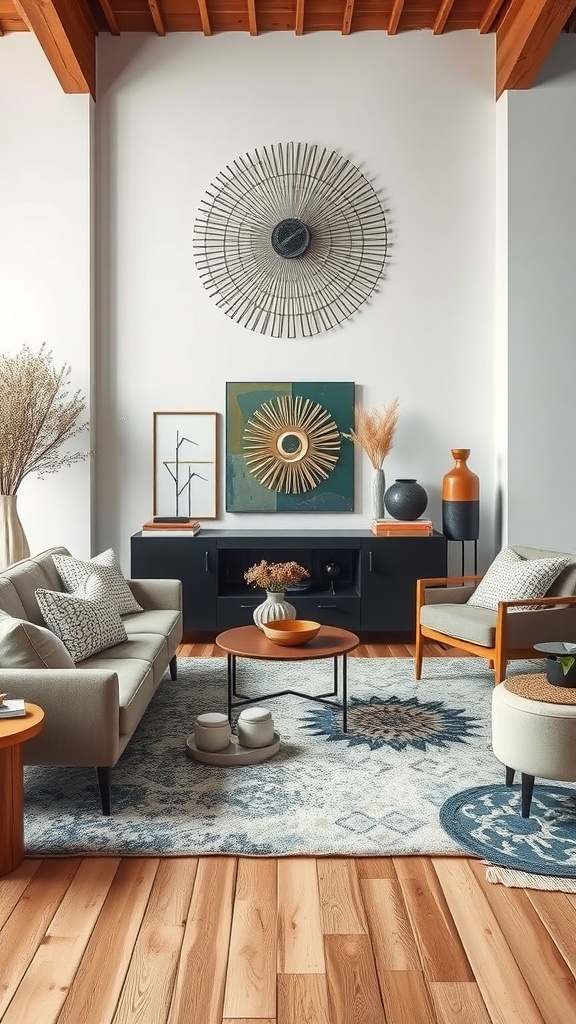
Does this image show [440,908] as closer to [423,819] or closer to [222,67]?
[423,819]

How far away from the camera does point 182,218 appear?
639cm

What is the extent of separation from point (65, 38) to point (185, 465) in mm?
2772

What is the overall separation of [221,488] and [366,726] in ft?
8.59

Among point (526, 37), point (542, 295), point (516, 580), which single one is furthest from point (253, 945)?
point (526, 37)

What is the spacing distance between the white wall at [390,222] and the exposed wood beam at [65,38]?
24cm

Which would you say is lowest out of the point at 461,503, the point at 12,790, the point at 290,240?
the point at 12,790

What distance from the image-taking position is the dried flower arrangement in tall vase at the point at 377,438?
20.5 ft

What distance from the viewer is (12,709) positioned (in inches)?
118

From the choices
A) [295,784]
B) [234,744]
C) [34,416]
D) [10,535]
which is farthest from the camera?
[34,416]

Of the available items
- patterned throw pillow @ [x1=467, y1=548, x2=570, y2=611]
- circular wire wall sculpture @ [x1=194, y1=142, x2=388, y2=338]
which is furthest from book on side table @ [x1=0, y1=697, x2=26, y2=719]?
circular wire wall sculpture @ [x1=194, y1=142, x2=388, y2=338]

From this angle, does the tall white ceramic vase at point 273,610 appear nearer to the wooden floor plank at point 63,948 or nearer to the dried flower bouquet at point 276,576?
the dried flower bouquet at point 276,576

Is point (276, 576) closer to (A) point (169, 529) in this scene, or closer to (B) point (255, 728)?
(B) point (255, 728)

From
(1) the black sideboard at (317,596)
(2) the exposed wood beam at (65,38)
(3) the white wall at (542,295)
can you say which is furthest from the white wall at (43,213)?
(3) the white wall at (542,295)

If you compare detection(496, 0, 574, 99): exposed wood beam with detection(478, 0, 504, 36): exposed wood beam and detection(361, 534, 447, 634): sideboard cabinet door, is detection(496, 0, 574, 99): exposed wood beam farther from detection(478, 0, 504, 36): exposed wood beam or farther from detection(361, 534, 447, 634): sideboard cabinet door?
detection(361, 534, 447, 634): sideboard cabinet door
